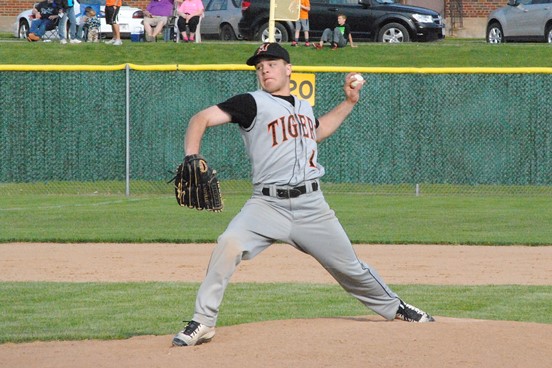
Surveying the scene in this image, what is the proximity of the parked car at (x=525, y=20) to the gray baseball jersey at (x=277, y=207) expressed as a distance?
21.9 metres

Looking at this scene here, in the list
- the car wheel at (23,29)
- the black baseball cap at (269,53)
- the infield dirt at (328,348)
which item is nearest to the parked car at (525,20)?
the car wheel at (23,29)

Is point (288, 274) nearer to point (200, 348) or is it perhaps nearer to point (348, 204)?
point (200, 348)

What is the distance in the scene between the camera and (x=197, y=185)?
6.85 meters

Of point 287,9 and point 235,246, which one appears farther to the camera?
point 287,9

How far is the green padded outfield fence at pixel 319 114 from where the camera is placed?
62.8 feet

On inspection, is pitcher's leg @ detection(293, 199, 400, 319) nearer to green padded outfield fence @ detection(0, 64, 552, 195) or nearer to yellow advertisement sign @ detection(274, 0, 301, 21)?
yellow advertisement sign @ detection(274, 0, 301, 21)

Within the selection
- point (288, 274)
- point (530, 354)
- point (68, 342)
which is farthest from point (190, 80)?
point (530, 354)

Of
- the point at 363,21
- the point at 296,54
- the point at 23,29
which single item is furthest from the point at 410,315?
the point at 23,29

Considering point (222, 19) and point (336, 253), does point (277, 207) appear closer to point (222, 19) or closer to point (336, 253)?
point (336, 253)

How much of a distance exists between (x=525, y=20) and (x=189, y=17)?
27.7ft

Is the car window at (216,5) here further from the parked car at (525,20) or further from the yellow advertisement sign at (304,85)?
the yellow advertisement sign at (304,85)

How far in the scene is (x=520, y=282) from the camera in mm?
10945

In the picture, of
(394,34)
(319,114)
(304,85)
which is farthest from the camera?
(394,34)

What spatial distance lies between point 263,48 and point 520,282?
4.99 metres
